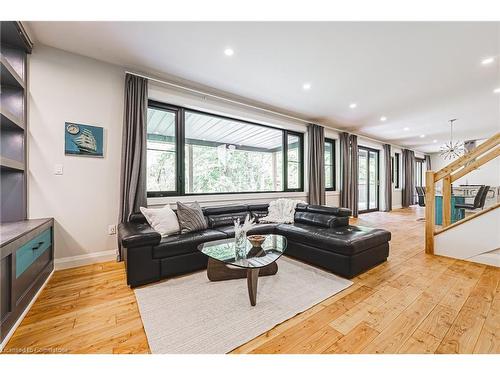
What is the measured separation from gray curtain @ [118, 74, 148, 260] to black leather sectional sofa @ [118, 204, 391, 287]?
0.97ft

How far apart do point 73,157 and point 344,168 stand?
19.8ft

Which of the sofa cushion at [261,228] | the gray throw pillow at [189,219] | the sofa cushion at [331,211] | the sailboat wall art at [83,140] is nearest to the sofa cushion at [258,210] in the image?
the sofa cushion at [261,228]

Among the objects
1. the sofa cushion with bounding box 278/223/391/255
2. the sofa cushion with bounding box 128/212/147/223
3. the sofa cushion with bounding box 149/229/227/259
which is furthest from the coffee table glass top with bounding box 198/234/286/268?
the sofa cushion with bounding box 128/212/147/223

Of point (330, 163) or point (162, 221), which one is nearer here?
point (162, 221)

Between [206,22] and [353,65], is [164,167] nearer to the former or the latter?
[206,22]

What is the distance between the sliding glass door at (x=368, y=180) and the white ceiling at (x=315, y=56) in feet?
10.2

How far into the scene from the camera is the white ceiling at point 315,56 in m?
2.22

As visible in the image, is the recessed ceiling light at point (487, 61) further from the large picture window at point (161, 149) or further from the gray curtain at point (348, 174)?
the large picture window at point (161, 149)

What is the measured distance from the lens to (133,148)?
9.70ft

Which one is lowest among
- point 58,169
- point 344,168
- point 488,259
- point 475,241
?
point 488,259

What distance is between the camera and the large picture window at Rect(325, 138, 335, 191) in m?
6.12

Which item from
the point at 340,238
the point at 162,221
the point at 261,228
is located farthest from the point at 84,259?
the point at 340,238

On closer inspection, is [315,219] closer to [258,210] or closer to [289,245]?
[289,245]
